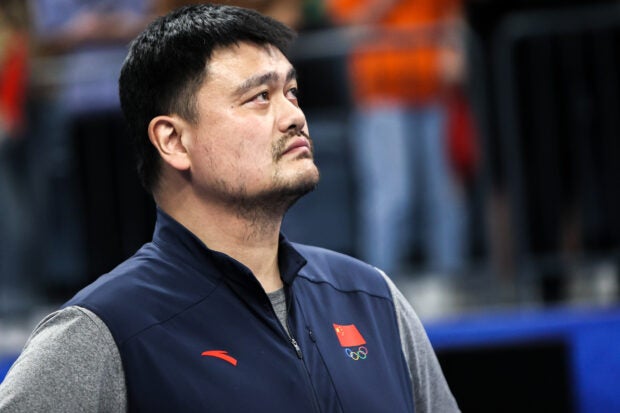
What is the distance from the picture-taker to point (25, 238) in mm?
6543

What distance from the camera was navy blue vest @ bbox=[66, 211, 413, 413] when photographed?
243cm

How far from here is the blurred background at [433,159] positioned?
6199 millimetres

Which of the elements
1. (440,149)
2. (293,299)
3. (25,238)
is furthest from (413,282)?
(293,299)

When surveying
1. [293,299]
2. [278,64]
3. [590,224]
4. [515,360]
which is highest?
[278,64]

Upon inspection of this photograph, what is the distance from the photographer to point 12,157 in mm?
6625

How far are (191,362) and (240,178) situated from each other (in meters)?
0.48

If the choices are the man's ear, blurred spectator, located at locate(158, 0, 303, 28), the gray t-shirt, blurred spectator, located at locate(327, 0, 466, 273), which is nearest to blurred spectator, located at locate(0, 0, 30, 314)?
blurred spectator, located at locate(158, 0, 303, 28)

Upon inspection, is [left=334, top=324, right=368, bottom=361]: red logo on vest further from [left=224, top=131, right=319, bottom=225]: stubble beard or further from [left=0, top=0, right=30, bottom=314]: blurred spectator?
[left=0, top=0, right=30, bottom=314]: blurred spectator

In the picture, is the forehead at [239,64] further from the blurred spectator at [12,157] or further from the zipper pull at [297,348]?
the blurred spectator at [12,157]

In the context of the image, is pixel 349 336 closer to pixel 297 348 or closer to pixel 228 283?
pixel 297 348

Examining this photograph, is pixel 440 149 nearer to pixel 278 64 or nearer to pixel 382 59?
pixel 382 59

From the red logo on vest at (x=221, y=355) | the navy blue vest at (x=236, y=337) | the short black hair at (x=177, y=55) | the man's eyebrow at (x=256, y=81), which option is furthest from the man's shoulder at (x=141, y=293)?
the man's eyebrow at (x=256, y=81)

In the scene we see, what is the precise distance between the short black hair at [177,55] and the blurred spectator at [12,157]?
3989 mm

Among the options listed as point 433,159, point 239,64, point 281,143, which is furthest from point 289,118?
point 433,159
